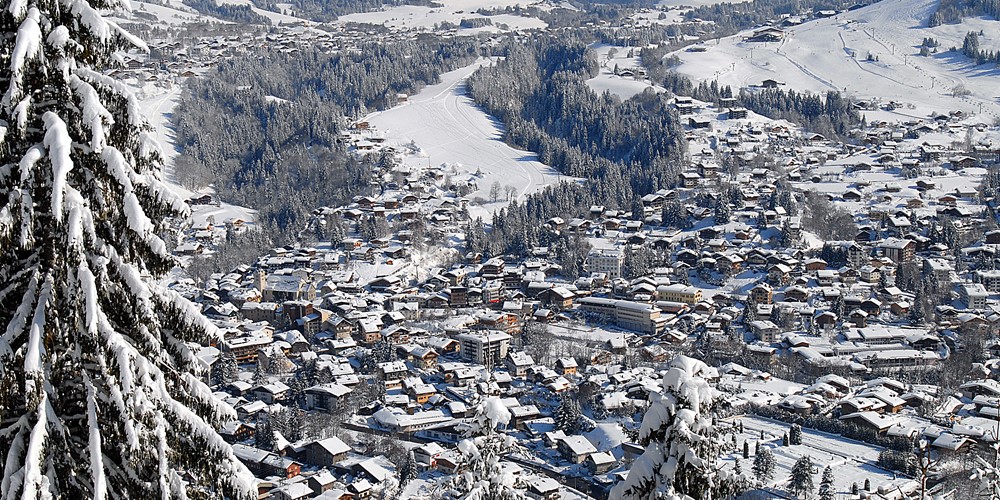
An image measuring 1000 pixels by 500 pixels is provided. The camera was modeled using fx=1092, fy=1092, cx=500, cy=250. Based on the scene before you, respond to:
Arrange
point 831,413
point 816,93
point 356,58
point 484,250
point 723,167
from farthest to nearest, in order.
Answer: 1. point 356,58
2. point 816,93
3. point 723,167
4. point 484,250
5. point 831,413

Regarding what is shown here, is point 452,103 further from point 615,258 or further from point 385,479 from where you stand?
point 385,479

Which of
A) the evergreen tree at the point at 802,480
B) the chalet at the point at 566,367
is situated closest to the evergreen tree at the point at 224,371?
the chalet at the point at 566,367

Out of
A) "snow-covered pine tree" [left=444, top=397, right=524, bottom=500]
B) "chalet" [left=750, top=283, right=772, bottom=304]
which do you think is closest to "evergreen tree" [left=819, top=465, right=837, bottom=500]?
"snow-covered pine tree" [left=444, top=397, right=524, bottom=500]

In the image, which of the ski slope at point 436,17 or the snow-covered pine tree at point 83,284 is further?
the ski slope at point 436,17

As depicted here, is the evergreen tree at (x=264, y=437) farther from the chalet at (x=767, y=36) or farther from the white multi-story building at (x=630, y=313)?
the chalet at (x=767, y=36)

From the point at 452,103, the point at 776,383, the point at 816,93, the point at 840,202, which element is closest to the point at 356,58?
the point at 452,103

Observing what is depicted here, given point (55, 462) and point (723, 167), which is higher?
point (55, 462)
